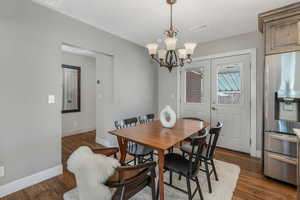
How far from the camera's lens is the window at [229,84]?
316 centimetres

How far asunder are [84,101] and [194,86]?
3.42 m

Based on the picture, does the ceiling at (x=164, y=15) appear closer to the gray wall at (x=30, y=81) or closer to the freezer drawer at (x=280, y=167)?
the gray wall at (x=30, y=81)

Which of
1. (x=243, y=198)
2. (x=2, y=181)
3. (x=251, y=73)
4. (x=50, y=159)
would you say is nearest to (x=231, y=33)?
(x=251, y=73)

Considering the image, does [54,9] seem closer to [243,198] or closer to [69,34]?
[69,34]

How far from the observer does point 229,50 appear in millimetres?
3191

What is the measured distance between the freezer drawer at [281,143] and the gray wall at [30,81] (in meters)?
3.17

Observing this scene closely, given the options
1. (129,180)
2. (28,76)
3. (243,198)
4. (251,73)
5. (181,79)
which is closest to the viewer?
(129,180)

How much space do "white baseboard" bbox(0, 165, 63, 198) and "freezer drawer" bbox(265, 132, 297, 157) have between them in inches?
125

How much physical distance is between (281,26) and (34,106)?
361cm

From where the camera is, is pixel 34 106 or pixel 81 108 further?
pixel 81 108

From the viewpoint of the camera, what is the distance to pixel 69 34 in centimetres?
240

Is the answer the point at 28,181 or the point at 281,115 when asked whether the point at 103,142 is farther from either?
the point at 281,115

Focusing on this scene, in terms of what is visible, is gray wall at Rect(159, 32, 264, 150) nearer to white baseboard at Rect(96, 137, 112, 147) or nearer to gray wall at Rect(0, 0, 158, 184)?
white baseboard at Rect(96, 137, 112, 147)

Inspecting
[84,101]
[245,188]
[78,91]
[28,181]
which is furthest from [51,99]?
[245,188]
